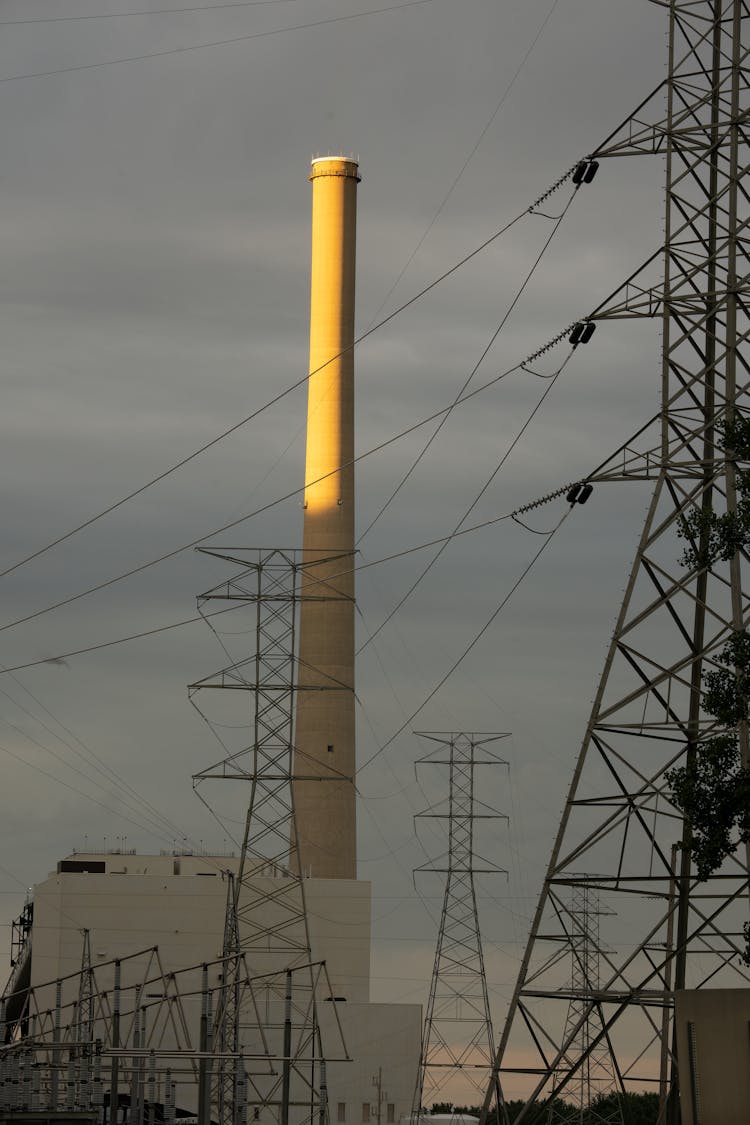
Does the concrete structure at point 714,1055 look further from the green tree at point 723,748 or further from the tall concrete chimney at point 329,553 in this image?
the tall concrete chimney at point 329,553

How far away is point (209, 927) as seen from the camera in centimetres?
7725

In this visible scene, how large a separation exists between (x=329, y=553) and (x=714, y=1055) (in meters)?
50.6

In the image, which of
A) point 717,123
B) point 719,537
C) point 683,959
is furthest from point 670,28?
point 683,959

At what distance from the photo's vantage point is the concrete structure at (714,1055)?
25.5 metres

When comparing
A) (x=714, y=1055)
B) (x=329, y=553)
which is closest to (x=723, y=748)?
(x=714, y=1055)

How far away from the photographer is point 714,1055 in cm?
2591

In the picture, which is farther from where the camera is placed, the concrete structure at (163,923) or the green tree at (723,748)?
the concrete structure at (163,923)

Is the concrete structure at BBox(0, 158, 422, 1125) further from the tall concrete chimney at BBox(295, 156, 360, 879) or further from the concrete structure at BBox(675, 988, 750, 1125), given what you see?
the concrete structure at BBox(675, 988, 750, 1125)

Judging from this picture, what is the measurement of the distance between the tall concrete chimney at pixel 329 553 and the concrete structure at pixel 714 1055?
4829cm

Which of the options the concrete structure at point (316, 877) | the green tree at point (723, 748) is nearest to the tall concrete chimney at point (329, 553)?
the concrete structure at point (316, 877)

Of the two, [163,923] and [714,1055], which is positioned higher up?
[163,923]

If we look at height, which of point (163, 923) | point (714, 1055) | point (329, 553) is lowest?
point (714, 1055)

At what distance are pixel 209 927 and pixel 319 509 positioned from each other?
17.6m

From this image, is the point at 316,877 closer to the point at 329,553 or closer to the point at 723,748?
the point at 329,553
